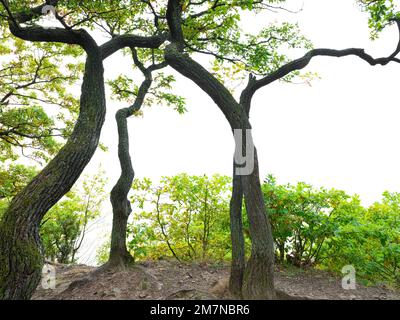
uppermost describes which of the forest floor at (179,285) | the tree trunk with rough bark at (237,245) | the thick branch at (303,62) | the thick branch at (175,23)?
the thick branch at (175,23)

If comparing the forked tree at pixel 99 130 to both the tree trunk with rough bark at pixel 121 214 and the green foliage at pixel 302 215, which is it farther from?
the green foliage at pixel 302 215

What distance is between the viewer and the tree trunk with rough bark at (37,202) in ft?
11.5

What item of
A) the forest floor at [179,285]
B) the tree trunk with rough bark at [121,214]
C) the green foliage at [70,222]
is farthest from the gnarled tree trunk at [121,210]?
the green foliage at [70,222]

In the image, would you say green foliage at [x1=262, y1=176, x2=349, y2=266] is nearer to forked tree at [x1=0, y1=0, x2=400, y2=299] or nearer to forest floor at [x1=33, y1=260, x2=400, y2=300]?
forest floor at [x1=33, y1=260, x2=400, y2=300]

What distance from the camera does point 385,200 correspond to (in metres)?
7.81

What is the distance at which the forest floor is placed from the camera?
4.79 m

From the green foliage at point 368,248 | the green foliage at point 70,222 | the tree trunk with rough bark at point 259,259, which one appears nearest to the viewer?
the tree trunk with rough bark at point 259,259

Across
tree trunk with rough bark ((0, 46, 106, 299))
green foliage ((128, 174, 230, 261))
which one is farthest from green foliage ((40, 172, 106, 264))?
tree trunk with rough bark ((0, 46, 106, 299))

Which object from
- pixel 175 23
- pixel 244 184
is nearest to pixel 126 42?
pixel 175 23

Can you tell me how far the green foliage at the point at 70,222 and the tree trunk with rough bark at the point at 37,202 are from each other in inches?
A: 324

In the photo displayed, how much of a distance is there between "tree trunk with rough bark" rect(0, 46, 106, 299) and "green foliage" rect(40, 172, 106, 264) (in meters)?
8.23

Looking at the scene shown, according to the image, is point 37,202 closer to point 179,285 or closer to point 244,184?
point 244,184

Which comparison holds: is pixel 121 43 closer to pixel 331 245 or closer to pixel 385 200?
pixel 331 245
